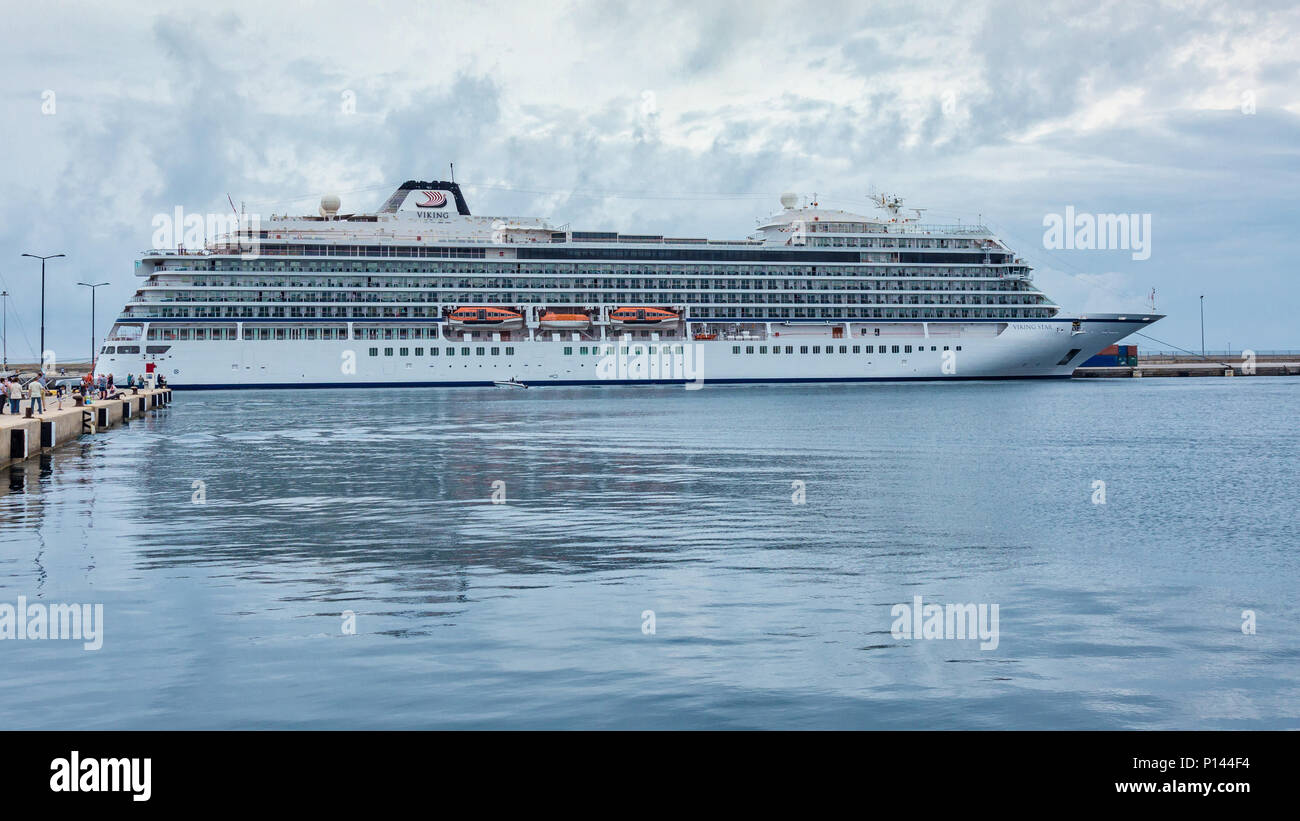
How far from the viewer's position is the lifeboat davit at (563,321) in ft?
398

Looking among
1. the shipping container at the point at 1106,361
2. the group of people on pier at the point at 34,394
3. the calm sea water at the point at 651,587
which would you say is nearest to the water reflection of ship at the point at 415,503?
the calm sea water at the point at 651,587

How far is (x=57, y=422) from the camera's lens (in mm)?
49312

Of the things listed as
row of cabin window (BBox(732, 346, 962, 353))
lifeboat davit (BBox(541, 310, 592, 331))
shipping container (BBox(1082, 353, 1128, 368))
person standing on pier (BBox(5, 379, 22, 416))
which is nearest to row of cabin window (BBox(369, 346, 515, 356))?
lifeboat davit (BBox(541, 310, 592, 331))

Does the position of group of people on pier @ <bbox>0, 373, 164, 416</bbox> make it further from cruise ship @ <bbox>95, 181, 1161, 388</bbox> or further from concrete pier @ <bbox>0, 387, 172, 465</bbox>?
cruise ship @ <bbox>95, 181, 1161, 388</bbox>

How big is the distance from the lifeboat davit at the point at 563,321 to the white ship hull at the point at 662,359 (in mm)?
1717

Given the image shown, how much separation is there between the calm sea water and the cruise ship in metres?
75.5

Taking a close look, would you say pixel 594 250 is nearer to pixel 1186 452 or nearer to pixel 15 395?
pixel 15 395

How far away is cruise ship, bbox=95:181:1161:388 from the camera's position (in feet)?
379

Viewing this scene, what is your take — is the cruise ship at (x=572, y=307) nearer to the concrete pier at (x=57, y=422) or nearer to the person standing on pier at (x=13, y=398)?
the concrete pier at (x=57, y=422)
